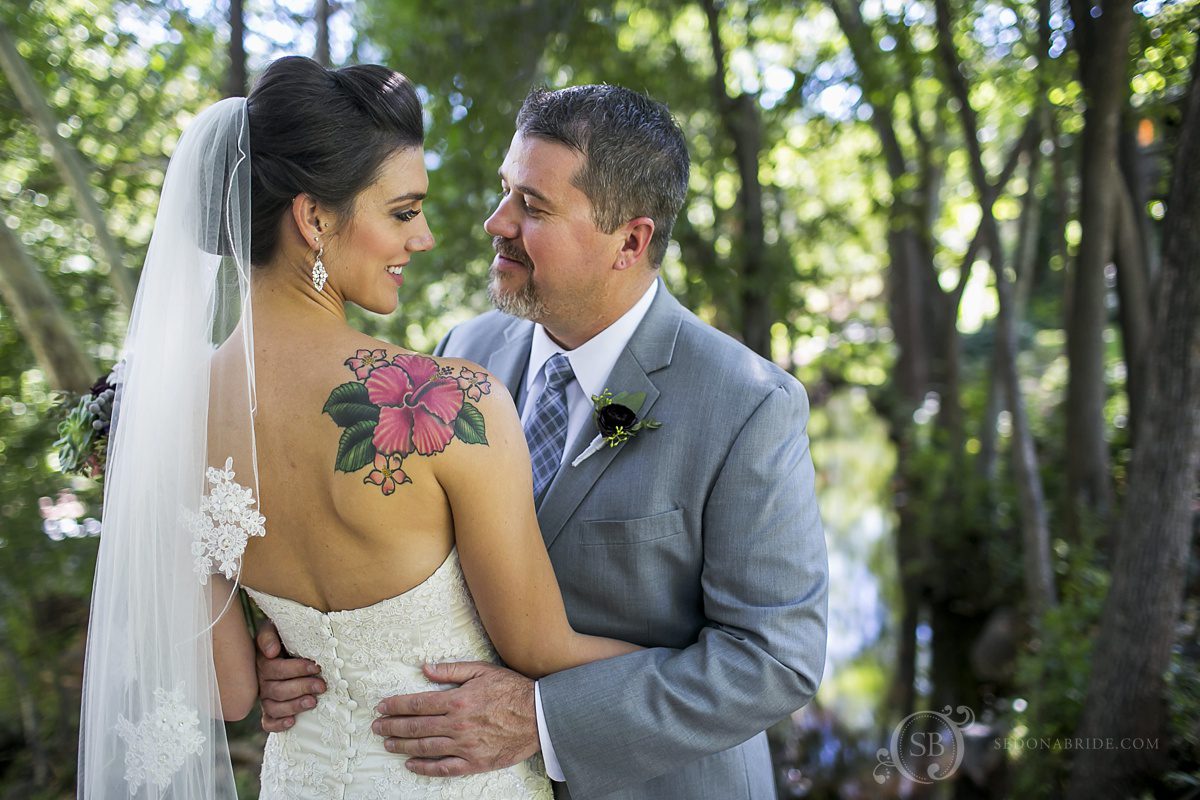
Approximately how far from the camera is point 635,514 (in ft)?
6.70

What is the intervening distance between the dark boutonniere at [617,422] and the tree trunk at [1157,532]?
93.8 inches

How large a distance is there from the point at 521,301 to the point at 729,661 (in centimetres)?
101

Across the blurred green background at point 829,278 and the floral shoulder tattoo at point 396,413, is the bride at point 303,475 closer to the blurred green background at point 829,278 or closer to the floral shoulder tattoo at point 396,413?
the floral shoulder tattoo at point 396,413

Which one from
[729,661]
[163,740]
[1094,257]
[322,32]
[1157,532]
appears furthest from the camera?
[1094,257]

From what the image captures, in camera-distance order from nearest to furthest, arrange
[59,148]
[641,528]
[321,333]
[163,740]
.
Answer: [321,333] → [163,740] → [641,528] → [59,148]

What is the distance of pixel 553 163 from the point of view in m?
2.29

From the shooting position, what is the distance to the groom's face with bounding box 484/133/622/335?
230 centimetres

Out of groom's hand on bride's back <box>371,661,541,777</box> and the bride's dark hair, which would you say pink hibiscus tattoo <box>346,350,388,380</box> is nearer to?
the bride's dark hair

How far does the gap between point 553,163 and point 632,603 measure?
107 cm

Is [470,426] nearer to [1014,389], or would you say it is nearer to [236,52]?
[236,52]

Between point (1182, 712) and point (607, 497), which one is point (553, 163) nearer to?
point (607, 497)

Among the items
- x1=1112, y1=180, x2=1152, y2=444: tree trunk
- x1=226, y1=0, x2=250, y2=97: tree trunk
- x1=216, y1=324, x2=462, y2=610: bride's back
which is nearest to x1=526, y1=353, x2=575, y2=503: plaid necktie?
x1=216, y1=324, x2=462, y2=610: bride's back

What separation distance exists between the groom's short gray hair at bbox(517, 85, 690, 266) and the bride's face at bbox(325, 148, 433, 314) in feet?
1.80

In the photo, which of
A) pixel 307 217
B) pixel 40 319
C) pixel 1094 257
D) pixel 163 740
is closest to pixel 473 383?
pixel 307 217
